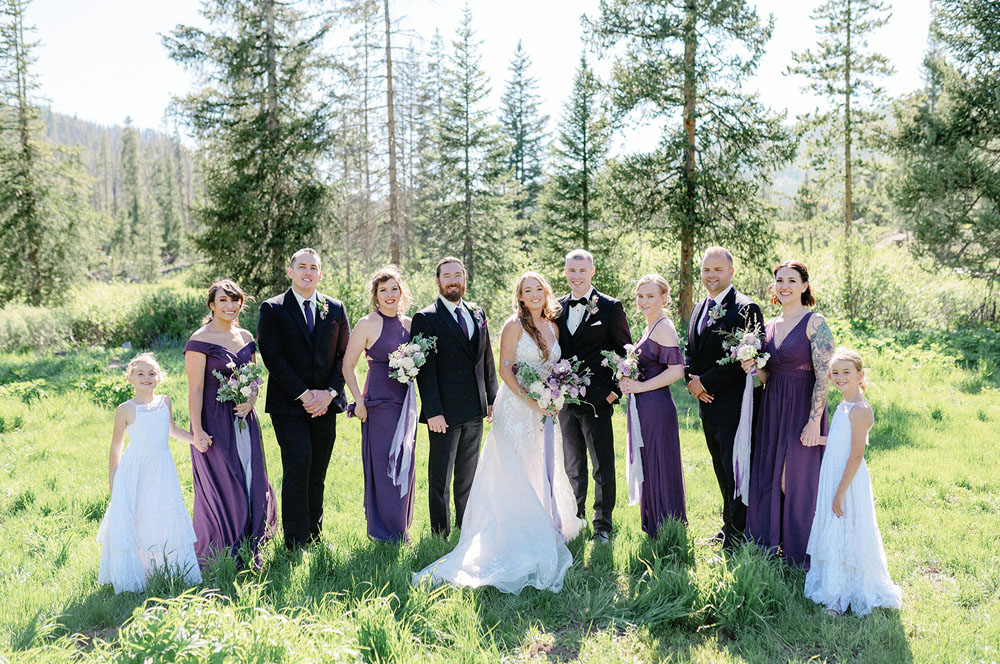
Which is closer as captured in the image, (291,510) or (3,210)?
(291,510)

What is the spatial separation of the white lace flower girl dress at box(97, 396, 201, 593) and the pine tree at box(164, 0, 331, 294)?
1517 centimetres

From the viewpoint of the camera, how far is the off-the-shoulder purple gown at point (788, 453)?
467 cm

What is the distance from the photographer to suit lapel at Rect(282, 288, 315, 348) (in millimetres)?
5156

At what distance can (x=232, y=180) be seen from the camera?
19.1 meters

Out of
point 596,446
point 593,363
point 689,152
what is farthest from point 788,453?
Answer: point 689,152

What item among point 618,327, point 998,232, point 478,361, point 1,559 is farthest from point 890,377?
point 1,559

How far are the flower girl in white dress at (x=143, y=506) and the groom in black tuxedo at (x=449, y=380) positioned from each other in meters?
1.95

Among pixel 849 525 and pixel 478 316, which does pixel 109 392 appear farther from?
pixel 849 525

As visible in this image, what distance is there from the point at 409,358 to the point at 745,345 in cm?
267

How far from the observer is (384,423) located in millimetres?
5352

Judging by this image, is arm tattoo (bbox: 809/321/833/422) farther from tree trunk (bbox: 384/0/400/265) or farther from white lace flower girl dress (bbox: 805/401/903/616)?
tree trunk (bbox: 384/0/400/265)

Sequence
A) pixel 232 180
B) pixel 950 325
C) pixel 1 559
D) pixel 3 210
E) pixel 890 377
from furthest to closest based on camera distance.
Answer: pixel 3 210, pixel 232 180, pixel 950 325, pixel 890 377, pixel 1 559

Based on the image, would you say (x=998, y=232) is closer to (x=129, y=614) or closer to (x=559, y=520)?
(x=559, y=520)

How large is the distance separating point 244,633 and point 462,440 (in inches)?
105
